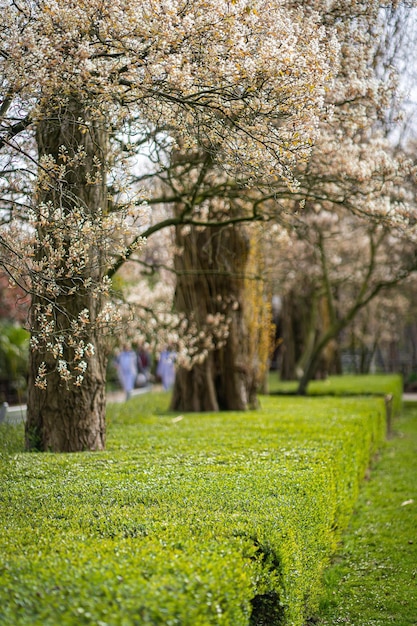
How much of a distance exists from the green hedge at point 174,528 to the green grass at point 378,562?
21cm

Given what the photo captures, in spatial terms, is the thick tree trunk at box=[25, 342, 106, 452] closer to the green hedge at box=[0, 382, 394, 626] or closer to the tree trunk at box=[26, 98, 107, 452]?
the tree trunk at box=[26, 98, 107, 452]

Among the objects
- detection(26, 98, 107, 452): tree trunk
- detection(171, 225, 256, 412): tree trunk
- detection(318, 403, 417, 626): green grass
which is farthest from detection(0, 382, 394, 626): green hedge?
detection(171, 225, 256, 412): tree trunk

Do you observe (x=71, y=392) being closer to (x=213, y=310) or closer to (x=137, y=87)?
(x=137, y=87)

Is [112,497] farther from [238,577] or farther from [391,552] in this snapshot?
[391,552]

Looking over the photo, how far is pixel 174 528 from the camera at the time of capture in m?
4.09

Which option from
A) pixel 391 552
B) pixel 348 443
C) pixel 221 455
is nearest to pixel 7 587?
pixel 221 455

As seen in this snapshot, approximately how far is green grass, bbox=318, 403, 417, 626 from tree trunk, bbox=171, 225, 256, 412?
292 centimetres

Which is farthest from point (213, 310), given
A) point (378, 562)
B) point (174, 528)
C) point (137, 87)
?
point (174, 528)

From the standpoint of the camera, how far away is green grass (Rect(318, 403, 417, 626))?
17.3ft

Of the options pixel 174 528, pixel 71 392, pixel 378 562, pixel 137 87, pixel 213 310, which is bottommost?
pixel 378 562

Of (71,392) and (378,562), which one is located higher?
(71,392)

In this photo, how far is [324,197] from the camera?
327 inches

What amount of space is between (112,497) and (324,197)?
454 cm

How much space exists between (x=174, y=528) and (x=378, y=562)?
3.01 meters
